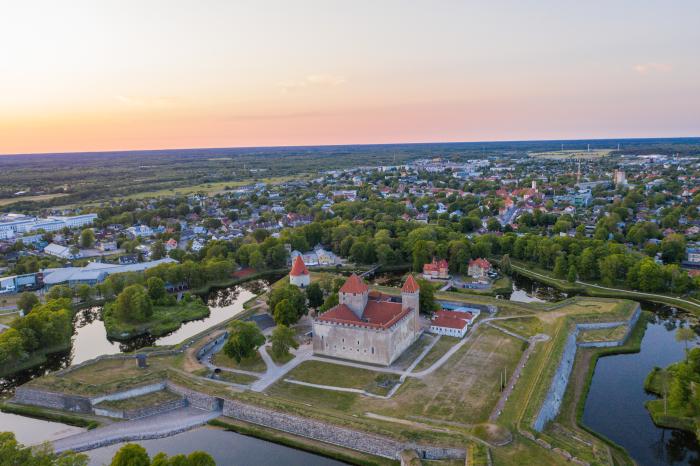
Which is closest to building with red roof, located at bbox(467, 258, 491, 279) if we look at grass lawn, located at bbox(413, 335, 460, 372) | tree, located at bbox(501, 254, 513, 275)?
tree, located at bbox(501, 254, 513, 275)

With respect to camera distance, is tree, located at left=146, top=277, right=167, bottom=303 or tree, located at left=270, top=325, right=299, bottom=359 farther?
tree, located at left=146, top=277, right=167, bottom=303

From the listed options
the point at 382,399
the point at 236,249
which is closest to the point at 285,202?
the point at 236,249

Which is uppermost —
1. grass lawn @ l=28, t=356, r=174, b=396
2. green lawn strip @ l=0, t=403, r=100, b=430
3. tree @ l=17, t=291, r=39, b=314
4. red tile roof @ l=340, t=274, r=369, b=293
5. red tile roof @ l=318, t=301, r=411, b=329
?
red tile roof @ l=340, t=274, r=369, b=293

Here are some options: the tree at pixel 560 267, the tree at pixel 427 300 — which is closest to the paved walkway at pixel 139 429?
→ the tree at pixel 427 300

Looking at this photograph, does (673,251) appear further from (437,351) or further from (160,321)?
(160,321)

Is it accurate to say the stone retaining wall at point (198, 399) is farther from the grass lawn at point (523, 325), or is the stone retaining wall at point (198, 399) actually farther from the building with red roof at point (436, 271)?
the building with red roof at point (436, 271)

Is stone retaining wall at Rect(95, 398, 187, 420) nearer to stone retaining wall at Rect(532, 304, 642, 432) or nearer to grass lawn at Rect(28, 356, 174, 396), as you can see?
grass lawn at Rect(28, 356, 174, 396)
